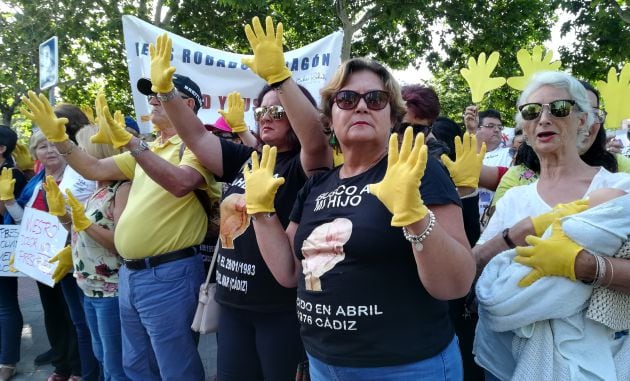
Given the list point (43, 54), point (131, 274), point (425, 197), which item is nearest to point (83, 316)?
point (131, 274)

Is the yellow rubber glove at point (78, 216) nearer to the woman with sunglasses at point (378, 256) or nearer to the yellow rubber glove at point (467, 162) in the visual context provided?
the woman with sunglasses at point (378, 256)

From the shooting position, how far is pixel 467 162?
2082mm

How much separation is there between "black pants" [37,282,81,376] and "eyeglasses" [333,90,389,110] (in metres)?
3.27

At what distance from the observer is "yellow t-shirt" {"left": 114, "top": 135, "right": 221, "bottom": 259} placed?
98.7 inches

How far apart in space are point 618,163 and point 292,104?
1449 millimetres

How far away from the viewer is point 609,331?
5.08 feet

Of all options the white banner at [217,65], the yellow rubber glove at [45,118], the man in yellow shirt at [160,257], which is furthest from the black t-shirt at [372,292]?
the white banner at [217,65]

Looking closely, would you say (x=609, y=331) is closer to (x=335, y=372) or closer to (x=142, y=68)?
(x=335, y=372)

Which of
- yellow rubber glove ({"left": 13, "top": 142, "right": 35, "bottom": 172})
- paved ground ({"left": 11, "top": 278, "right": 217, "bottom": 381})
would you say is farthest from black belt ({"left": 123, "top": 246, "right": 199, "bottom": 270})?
yellow rubber glove ({"left": 13, "top": 142, "right": 35, "bottom": 172})

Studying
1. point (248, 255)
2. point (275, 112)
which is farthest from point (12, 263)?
point (275, 112)

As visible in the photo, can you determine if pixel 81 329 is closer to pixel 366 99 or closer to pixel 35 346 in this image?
pixel 35 346

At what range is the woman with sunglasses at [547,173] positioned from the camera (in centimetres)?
177

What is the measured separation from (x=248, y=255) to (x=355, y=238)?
76 cm

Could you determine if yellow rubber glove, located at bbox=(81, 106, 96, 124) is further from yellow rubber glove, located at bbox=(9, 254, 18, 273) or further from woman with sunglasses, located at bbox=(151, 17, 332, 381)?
woman with sunglasses, located at bbox=(151, 17, 332, 381)
